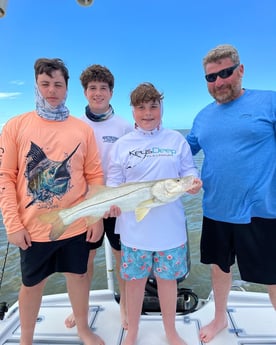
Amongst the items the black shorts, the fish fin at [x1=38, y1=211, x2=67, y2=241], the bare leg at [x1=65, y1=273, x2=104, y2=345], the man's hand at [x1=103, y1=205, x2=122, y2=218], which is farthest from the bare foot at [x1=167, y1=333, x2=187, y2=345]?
the fish fin at [x1=38, y1=211, x2=67, y2=241]

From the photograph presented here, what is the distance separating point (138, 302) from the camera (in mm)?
2535

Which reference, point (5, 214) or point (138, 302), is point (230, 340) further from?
point (5, 214)

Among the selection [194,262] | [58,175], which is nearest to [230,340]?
[58,175]

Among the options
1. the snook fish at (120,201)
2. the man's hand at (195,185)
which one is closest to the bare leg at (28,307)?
the snook fish at (120,201)

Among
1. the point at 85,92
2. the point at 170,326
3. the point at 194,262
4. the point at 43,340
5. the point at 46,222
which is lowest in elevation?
the point at 194,262

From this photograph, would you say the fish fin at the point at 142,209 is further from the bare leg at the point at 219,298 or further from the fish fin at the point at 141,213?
the bare leg at the point at 219,298

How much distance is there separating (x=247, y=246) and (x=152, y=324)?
1.23 m

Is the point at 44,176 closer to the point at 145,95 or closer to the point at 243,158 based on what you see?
the point at 145,95

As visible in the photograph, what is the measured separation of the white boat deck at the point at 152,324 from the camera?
104 inches

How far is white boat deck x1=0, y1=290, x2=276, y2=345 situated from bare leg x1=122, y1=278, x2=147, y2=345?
130 mm

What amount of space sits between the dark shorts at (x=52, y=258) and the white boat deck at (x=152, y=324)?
0.78 metres

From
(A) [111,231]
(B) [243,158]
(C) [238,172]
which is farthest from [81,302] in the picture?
(B) [243,158]

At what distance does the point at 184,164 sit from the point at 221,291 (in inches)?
51.9

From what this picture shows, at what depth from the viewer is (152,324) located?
2.84 meters
